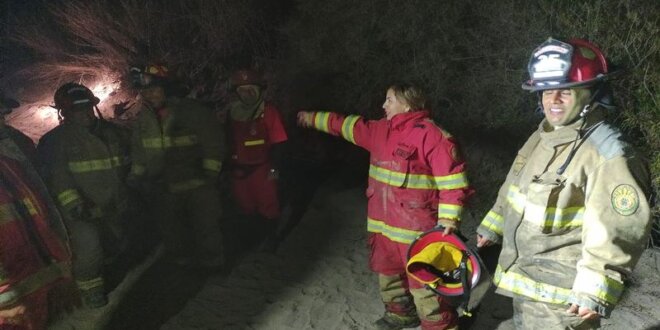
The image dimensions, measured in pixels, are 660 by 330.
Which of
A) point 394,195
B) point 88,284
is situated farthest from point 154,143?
point 394,195

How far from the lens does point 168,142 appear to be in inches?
178

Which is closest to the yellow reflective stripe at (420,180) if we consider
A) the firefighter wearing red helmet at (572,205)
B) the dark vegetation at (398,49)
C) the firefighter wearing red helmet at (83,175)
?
the firefighter wearing red helmet at (572,205)

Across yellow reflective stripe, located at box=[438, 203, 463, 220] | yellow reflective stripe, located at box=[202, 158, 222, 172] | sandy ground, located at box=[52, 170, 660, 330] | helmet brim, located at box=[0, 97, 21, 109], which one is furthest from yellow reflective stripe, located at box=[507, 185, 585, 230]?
helmet brim, located at box=[0, 97, 21, 109]

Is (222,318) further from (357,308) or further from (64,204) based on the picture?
(64,204)

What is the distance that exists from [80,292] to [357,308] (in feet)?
8.87

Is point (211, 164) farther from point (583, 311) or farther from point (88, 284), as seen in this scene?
point (583, 311)

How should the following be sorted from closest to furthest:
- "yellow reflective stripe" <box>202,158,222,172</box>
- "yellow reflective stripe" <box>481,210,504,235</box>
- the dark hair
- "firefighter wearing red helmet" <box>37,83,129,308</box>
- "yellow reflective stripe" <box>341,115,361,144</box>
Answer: "yellow reflective stripe" <box>481,210,504,235</box> < the dark hair < "yellow reflective stripe" <box>341,115,361,144</box> < "firefighter wearing red helmet" <box>37,83,129,308</box> < "yellow reflective stripe" <box>202,158,222,172</box>

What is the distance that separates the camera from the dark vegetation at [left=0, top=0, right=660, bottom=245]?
16.1 feet

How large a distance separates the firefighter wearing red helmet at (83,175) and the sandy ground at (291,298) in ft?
1.54

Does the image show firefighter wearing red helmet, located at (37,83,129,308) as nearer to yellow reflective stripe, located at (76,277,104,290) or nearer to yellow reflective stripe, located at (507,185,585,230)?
yellow reflective stripe, located at (76,277,104,290)

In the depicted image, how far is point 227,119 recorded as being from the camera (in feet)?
16.9

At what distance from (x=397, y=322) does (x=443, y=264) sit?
41.9 inches

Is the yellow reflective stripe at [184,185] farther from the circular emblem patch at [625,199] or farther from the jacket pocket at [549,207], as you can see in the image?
the circular emblem patch at [625,199]

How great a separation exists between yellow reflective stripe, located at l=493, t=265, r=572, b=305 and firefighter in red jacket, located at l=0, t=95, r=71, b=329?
257 cm
